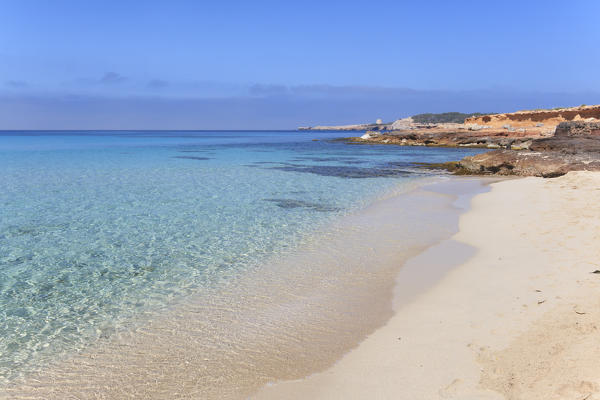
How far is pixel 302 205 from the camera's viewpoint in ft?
52.4

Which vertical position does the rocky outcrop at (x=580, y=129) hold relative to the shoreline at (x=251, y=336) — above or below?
above

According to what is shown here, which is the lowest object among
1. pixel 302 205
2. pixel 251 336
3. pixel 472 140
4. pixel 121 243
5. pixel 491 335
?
pixel 251 336

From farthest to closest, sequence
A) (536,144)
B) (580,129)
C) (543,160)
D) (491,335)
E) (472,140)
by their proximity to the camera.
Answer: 1. (472,140)
2. (580,129)
3. (536,144)
4. (543,160)
5. (491,335)

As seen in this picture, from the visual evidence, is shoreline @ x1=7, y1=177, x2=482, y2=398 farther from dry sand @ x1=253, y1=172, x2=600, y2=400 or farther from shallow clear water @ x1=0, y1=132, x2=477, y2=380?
shallow clear water @ x1=0, y1=132, x2=477, y2=380

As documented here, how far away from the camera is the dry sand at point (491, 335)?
411 cm

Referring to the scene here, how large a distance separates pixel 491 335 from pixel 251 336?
10.4 ft

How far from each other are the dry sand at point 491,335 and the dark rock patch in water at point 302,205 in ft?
19.7

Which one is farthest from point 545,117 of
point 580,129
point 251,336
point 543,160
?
point 251,336

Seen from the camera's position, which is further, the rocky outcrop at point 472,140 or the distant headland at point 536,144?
the rocky outcrop at point 472,140

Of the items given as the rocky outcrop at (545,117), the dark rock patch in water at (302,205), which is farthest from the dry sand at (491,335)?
the rocky outcrop at (545,117)

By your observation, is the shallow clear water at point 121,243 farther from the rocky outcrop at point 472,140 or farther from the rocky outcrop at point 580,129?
the rocky outcrop at point 472,140

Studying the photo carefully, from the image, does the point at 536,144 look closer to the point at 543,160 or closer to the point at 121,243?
the point at 543,160

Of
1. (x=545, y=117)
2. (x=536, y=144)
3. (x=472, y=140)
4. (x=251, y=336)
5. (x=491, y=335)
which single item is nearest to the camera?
(x=491, y=335)

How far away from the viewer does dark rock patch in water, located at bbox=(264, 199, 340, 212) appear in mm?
15203
